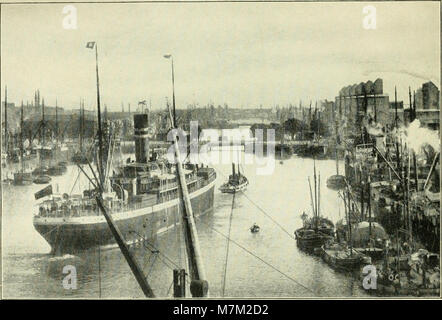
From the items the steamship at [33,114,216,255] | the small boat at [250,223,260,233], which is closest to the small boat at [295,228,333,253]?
the small boat at [250,223,260,233]

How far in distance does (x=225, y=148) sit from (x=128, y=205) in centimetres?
112

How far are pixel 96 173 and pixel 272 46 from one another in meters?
2.14

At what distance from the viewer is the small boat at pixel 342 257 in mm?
5648

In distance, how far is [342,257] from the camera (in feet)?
18.6

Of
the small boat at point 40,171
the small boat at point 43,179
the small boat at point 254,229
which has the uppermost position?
the small boat at point 40,171

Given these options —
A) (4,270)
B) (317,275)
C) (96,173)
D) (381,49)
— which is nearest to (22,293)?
(4,270)

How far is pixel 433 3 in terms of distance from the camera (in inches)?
224

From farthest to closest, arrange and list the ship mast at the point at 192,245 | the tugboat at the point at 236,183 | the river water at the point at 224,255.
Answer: the tugboat at the point at 236,183 < the river water at the point at 224,255 < the ship mast at the point at 192,245

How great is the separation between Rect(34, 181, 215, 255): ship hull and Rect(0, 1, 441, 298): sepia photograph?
0.01 meters

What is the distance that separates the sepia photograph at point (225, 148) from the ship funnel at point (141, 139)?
1cm

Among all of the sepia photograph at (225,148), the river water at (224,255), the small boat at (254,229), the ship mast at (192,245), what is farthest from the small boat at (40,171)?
the small boat at (254,229)

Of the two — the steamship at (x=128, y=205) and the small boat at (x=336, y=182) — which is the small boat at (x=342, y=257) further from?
the steamship at (x=128, y=205)

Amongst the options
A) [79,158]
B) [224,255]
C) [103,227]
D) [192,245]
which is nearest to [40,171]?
[79,158]

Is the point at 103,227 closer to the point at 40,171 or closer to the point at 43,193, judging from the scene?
the point at 43,193
